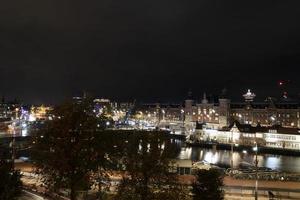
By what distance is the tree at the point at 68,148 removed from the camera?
28.5 feet

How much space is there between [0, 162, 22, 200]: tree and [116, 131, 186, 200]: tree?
8.32 ft

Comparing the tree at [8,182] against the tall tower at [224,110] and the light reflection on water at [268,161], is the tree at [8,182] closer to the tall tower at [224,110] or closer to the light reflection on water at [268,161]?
the light reflection on water at [268,161]

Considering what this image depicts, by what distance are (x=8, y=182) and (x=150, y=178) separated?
348 centimetres

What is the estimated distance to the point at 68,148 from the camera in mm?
8695

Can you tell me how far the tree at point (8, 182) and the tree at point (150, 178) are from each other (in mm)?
2536

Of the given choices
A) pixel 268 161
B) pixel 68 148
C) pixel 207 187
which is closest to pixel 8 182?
pixel 68 148

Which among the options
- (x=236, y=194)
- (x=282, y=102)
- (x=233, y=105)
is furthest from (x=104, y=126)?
(x=233, y=105)

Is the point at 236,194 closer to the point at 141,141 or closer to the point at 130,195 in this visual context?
the point at 141,141

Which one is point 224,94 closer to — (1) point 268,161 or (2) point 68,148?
(1) point 268,161

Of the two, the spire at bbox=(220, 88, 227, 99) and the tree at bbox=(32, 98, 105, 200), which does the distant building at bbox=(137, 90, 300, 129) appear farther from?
the tree at bbox=(32, 98, 105, 200)

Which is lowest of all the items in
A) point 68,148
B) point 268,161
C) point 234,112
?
point 268,161

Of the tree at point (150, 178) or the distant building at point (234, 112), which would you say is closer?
the tree at point (150, 178)

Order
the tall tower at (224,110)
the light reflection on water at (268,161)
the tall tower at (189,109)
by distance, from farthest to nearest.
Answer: the tall tower at (189,109) < the tall tower at (224,110) < the light reflection on water at (268,161)

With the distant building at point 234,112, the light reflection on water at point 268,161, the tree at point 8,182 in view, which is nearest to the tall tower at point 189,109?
the distant building at point 234,112
